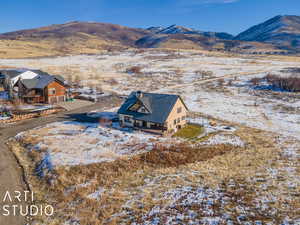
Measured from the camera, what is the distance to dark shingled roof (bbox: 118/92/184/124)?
37625mm

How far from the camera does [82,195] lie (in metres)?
21.9

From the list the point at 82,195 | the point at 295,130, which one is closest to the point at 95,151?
the point at 82,195

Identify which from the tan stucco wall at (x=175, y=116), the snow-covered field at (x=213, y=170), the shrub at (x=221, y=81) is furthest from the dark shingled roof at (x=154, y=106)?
the shrub at (x=221, y=81)

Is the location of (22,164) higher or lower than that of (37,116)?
lower

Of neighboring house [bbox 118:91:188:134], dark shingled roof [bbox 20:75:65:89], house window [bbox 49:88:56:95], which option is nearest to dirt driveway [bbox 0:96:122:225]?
house window [bbox 49:88:56:95]

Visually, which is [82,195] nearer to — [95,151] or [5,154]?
[95,151]

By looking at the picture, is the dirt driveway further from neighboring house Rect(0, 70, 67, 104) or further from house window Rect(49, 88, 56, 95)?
house window Rect(49, 88, 56, 95)

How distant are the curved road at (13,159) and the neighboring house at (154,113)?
11291 millimetres

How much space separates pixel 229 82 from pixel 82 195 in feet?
248

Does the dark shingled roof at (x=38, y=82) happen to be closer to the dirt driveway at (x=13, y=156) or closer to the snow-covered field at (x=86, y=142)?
the dirt driveway at (x=13, y=156)

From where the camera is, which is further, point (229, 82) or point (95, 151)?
point (229, 82)


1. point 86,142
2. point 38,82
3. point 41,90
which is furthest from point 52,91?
point 86,142

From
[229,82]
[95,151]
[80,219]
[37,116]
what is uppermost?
[229,82]

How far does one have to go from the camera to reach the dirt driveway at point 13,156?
2201cm
